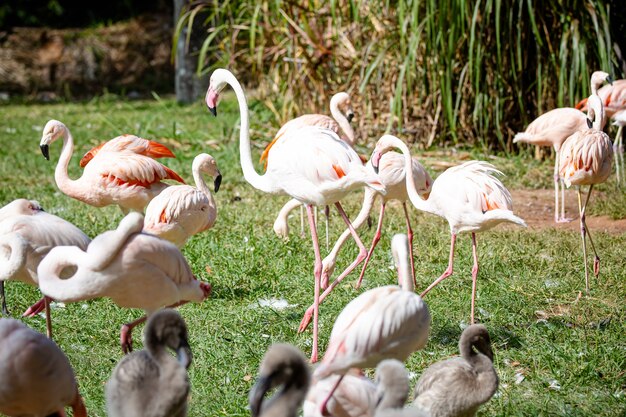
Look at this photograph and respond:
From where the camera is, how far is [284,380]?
8.92 feet

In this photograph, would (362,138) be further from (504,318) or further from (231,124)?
(504,318)

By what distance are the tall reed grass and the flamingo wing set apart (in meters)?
3.36

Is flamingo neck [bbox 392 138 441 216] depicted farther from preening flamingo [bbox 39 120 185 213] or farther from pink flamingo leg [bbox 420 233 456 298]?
preening flamingo [bbox 39 120 185 213]

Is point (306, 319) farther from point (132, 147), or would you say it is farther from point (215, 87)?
point (132, 147)

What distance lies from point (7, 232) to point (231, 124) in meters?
6.74

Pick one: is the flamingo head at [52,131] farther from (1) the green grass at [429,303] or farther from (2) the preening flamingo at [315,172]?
(2) the preening flamingo at [315,172]

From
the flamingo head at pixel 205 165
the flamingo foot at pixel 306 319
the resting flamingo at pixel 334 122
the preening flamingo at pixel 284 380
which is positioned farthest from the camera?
the resting flamingo at pixel 334 122

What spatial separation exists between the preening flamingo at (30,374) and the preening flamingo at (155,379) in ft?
0.70

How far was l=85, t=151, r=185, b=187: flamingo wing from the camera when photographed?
5.56m

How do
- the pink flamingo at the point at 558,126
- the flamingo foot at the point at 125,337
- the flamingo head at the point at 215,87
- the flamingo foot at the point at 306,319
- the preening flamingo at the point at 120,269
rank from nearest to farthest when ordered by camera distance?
the preening flamingo at the point at 120,269 → the flamingo foot at the point at 125,337 → the flamingo foot at the point at 306,319 → the flamingo head at the point at 215,87 → the pink flamingo at the point at 558,126

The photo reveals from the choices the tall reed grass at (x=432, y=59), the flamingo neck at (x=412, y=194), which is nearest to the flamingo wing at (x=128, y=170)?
the flamingo neck at (x=412, y=194)

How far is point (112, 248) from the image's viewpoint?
3.42 m

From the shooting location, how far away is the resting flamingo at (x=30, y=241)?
3857 mm

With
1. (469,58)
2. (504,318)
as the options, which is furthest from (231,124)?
(504,318)
